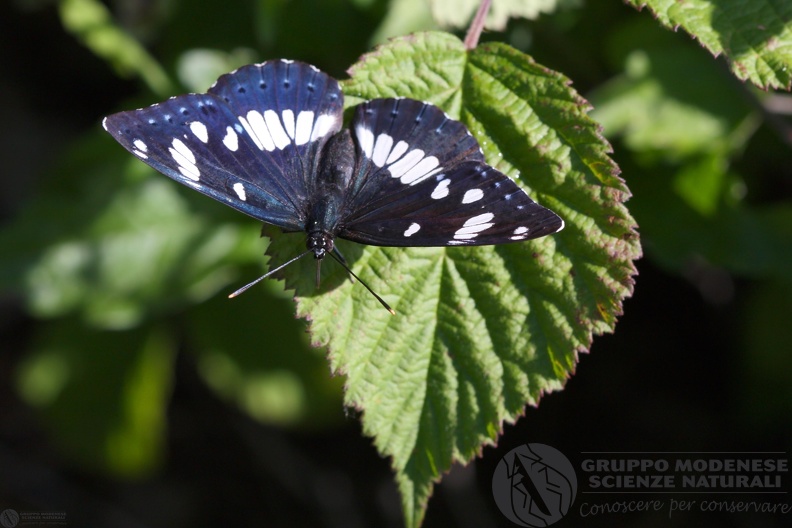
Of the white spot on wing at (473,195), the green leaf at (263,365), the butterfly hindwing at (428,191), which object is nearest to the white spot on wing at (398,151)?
the butterfly hindwing at (428,191)

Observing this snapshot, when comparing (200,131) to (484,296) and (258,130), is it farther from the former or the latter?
(484,296)

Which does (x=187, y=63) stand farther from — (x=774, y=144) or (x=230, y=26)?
(x=774, y=144)

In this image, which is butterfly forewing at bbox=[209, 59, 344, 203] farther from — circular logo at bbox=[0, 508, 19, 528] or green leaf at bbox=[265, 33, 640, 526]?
circular logo at bbox=[0, 508, 19, 528]

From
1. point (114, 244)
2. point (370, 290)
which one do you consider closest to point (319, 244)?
point (370, 290)

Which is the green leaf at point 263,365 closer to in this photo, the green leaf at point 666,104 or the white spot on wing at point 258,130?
the white spot on wing at point 258,130

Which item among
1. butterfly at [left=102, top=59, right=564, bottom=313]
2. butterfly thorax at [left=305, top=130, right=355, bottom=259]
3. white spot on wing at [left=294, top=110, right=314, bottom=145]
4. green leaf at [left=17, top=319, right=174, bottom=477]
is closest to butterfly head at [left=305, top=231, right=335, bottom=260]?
butterfly at [left=102, top=59, right=564, bottom=313]
